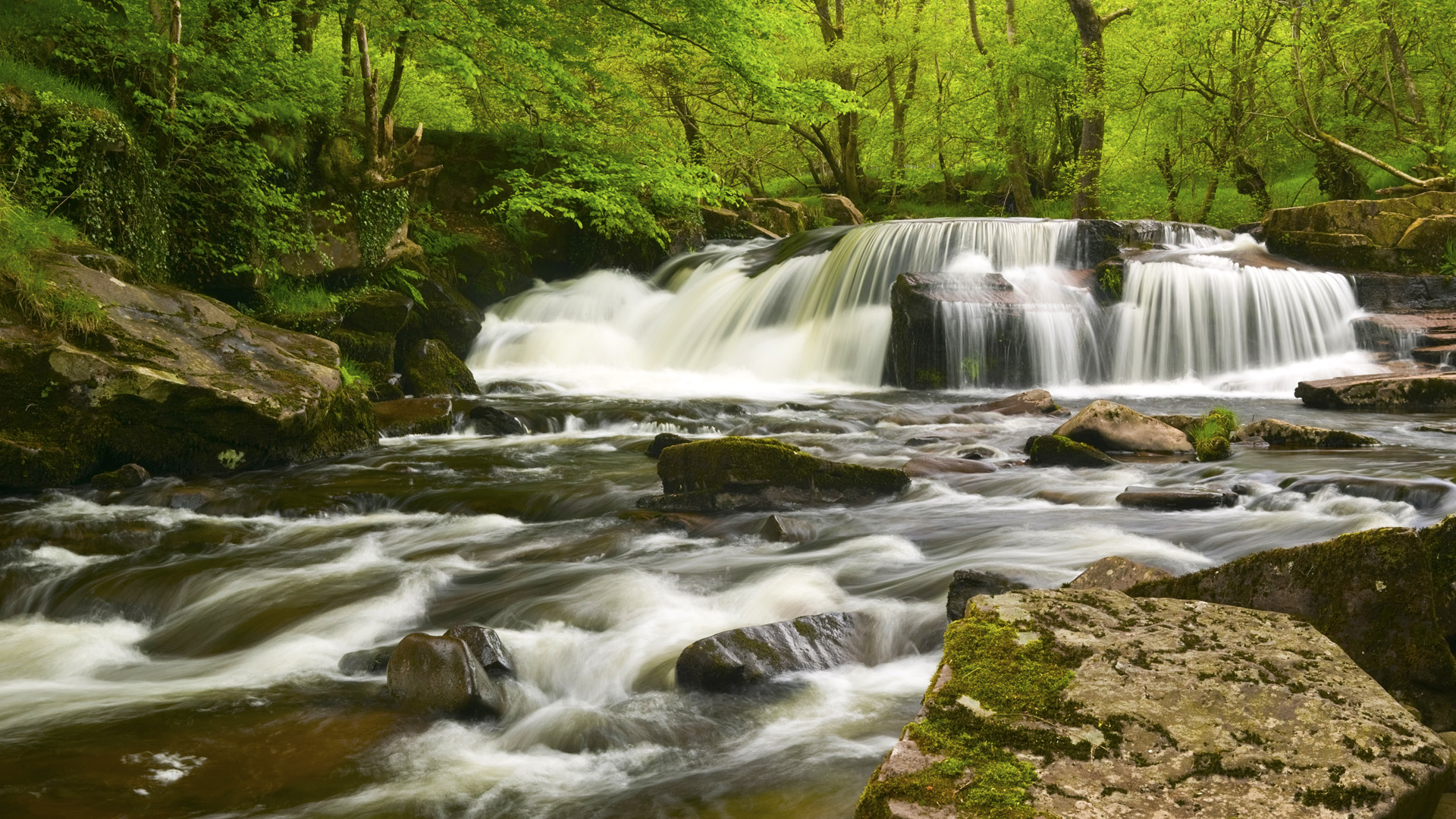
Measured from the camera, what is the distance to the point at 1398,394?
11.4 m

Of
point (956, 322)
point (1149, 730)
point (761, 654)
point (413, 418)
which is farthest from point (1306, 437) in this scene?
point (413, 418)

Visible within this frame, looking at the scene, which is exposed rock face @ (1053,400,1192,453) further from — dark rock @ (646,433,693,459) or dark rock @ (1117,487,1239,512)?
dark rock @ (646,433,693,459)

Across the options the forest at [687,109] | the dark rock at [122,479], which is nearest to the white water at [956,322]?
the forest at [687,109]


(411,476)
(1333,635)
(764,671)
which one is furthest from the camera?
(411,476)

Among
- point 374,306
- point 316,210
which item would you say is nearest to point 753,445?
point 374,306

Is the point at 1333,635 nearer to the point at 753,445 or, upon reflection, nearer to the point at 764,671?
the point at 764,671

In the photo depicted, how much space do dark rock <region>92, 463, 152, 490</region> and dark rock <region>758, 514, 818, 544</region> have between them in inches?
202

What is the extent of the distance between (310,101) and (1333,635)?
1236cm

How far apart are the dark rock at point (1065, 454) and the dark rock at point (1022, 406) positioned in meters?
3.02

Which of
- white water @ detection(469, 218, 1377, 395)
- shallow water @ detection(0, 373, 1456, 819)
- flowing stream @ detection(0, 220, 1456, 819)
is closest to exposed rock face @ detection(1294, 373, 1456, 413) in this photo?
flowing stream @ detection(0, 220, 1456, 819)

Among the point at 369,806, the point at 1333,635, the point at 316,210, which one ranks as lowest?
the point at 369,806

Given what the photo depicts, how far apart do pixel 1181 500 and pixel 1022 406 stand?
200 inches

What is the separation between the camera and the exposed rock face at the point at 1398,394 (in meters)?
11.3

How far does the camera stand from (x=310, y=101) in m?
12.0
